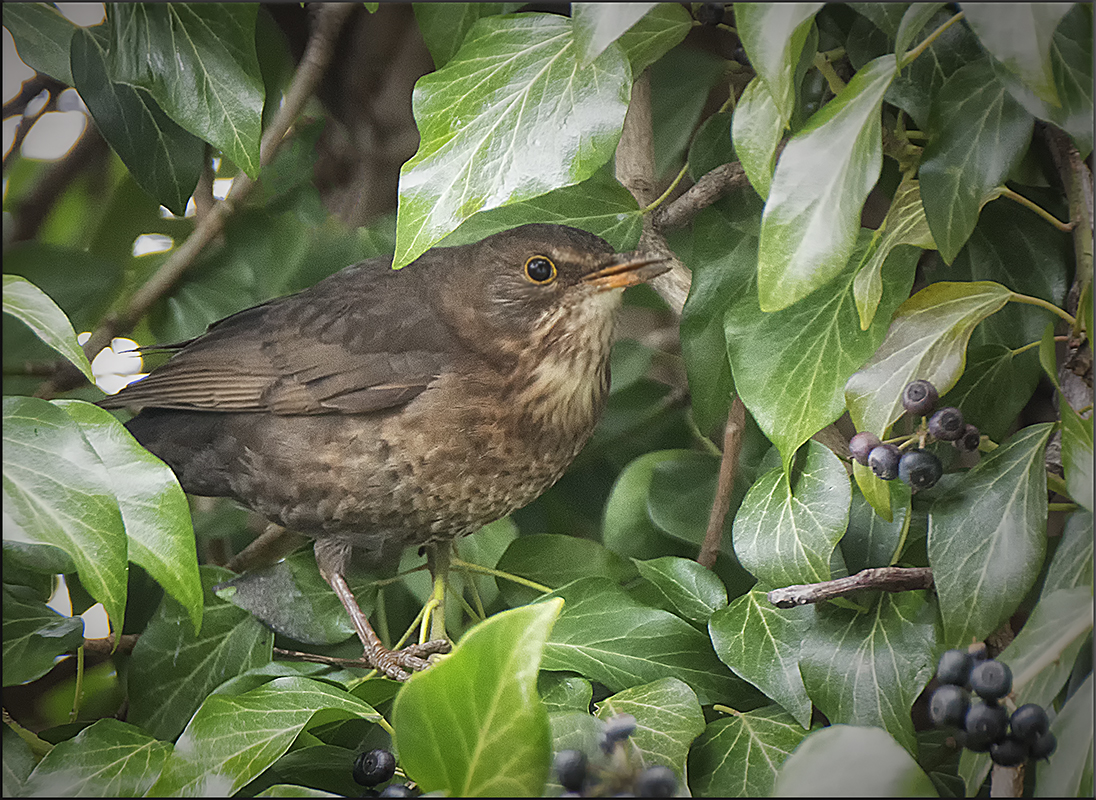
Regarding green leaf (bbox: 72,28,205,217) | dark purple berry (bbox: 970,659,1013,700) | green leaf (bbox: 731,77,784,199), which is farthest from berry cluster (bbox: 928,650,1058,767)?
green leaf (bbox: 72,28,205,217)

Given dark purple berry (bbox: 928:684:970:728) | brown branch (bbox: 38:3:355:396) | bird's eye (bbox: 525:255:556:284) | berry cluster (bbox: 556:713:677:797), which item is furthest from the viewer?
brown branch (bbox: 38:3:355:396)

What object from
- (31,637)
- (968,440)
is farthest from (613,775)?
(31,637)

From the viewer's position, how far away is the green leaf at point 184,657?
119cm

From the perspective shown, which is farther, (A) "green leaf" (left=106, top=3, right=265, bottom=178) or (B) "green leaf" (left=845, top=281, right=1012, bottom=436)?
(A) "green leaf" (left=106, top=3, right=265, bottom=178)

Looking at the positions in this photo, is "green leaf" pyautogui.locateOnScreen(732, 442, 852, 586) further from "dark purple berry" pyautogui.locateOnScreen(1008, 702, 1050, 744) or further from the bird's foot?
the bird's foot

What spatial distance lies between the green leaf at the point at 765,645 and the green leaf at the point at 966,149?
40 centimetres

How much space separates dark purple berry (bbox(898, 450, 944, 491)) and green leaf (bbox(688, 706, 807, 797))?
0.28m

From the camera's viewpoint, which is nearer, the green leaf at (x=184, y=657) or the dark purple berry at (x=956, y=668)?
the dark purple berry at (x=956, y=668)

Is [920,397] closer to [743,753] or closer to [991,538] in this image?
[991,538]

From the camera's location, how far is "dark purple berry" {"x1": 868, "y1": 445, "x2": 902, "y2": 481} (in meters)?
0.90

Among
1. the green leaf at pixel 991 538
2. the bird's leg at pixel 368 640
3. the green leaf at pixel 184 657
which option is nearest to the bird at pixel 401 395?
the bird's leg at pixel 368 640

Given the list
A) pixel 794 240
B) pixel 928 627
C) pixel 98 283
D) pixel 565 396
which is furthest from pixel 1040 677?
pixel 98 283

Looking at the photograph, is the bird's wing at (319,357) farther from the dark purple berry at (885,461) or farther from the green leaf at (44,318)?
the dark purple berry at (885,461)

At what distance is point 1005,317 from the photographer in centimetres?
113
